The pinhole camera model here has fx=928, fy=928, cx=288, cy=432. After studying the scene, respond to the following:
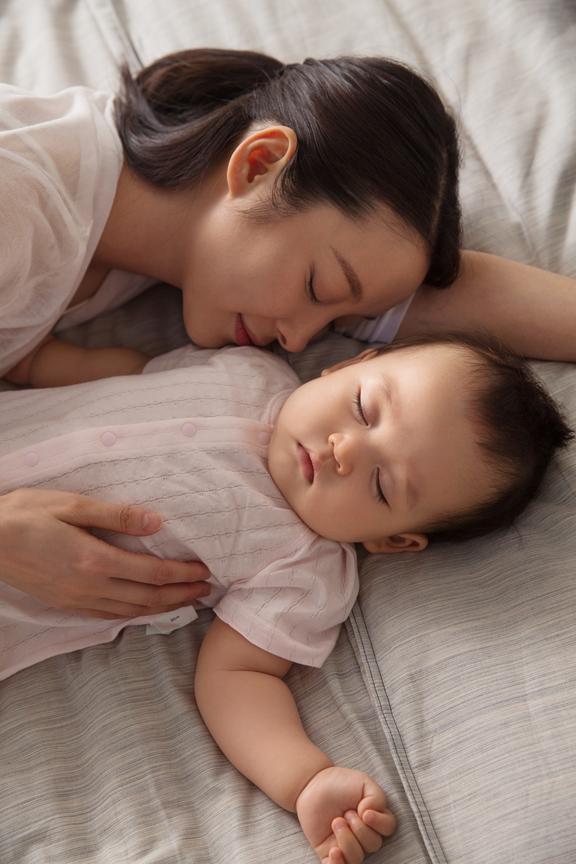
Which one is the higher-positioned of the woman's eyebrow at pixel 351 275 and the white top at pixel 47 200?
the white top at pixel 47 200

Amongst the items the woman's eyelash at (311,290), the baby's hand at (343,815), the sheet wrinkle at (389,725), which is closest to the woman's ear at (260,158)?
the woman's eyelash at (311,290)

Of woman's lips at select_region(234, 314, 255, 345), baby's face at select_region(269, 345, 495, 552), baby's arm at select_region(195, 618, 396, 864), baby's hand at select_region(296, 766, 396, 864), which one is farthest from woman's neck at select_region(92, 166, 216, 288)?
baby's hand at select_region(296, 766, 396, 864)

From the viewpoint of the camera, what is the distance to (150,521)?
122 centimetres

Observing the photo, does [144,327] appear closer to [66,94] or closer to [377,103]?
[66,94]

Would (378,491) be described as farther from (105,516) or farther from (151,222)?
(151,222)

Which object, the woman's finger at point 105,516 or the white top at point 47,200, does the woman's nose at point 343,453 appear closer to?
the woman's finger at point 105,516

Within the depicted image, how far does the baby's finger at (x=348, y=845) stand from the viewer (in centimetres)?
106

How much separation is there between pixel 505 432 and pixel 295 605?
14.4 inches

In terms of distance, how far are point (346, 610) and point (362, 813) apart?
28 cm

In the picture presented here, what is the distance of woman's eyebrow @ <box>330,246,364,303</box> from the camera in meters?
1.33

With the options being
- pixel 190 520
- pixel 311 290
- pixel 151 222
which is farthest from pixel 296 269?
pixel 190 520

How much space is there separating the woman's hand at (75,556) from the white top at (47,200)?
308mm

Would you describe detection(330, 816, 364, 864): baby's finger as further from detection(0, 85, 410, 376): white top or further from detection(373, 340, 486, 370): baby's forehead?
detection(0, 85, 410, 376): white top

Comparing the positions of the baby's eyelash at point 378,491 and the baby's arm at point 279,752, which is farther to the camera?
the baby's eyelash at point 378,491
